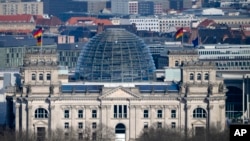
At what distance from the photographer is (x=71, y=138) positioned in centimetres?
9219

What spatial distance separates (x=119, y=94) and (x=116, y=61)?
7.26ft

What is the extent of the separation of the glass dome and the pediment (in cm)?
182

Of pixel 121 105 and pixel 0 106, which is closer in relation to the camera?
pixel 121 105

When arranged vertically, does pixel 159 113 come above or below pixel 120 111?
below

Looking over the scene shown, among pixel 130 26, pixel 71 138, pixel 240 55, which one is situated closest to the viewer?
pixel 71 138

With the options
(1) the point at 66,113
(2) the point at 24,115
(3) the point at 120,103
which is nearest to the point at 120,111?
(3) the point at 120,103

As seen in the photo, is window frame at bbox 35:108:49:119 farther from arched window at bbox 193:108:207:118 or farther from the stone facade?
arched window at bbox 193:108:207:118

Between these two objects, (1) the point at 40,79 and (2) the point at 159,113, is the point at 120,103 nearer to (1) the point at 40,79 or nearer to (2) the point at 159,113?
(2) the point at 159,113

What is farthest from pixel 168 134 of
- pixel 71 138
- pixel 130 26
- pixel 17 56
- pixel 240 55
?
pixel 130 26

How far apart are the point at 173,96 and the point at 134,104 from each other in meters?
1.95

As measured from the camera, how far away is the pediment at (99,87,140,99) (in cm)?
9831

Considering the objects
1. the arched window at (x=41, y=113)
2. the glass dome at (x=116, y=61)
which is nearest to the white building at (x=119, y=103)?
the arched window at (x=41, y=113)

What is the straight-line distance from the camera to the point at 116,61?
9994 cm

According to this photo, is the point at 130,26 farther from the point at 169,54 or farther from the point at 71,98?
the point at 71,98
